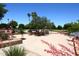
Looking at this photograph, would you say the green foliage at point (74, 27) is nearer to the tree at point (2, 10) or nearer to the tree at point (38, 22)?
the tree at point (38, 22)

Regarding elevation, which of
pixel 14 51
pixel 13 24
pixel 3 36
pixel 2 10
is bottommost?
pixel 14 51

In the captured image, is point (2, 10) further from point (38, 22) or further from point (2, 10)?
point (38, 22)

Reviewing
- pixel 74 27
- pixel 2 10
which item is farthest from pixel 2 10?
pixel 74 27

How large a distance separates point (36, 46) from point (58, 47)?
0.25 metres

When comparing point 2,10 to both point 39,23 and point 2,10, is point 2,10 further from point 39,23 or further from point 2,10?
point 39,23

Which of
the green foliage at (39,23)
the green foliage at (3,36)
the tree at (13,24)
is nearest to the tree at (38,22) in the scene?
the green foliage at (39,23)

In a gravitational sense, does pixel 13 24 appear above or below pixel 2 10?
below

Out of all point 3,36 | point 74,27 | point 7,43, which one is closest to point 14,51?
point 7,43

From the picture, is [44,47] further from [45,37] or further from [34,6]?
[34,6]

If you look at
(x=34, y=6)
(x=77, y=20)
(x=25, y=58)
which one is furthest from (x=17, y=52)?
(x=77, y=20)

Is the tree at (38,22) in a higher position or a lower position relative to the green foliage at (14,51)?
higher

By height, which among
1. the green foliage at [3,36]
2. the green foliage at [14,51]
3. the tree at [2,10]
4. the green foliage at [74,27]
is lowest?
the green foliage at [14,51]

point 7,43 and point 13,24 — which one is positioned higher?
point 13,24

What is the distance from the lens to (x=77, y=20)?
299 centimetres
